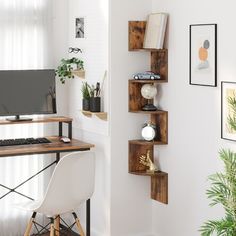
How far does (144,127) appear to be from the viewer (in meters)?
4.95

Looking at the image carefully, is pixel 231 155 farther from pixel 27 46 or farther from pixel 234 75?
pixel 27 46

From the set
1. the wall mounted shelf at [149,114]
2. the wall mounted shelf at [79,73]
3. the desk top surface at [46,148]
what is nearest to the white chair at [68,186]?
the desk top surface at [46,148]

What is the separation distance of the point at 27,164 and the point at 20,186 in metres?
0.19

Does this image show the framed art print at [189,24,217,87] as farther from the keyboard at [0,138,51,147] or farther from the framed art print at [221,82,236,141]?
the keyboard at [0,138,51,147]

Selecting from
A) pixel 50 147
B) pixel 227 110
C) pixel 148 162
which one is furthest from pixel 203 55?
pixel 50 147

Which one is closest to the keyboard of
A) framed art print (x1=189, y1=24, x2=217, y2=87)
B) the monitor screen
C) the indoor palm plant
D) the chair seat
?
the monitor screen

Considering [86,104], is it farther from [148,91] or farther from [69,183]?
[69,183]

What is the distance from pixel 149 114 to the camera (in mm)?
5035

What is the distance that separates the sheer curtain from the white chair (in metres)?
0.71

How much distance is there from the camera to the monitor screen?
5020 millimetres

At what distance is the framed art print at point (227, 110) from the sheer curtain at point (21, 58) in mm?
1751

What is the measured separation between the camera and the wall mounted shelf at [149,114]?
193 inches

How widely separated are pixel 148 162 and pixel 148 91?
58 centimetres

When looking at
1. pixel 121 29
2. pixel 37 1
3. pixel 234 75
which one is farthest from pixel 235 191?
pixel 37 1
